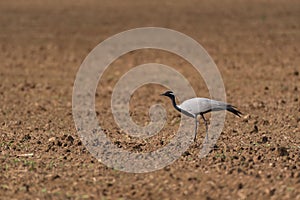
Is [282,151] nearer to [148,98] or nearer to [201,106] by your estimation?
[201,106]

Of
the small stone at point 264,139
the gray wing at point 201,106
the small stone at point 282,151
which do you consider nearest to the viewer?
the small stone at point 282,151

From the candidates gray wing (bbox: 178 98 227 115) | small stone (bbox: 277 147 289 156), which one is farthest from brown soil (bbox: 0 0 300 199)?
gray wing (bbox: 178 98 227 115)

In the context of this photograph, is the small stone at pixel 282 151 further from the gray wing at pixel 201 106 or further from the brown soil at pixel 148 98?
the gray wing at pixel 201 106

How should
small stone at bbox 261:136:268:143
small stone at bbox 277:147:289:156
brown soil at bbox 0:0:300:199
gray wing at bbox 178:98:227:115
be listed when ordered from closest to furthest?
brown soil at bbox 0:0:300:199
small stone at bbox 277:147:289:156
gray wing at bbox 178:98:227:115
small stone at bbox 261:136:268:143

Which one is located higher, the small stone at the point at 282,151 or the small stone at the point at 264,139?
the small stone at the point at 264,139

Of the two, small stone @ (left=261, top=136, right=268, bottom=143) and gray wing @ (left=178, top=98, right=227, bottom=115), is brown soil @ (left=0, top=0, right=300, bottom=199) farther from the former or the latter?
gray wing @ (left=178, top=98, right=227, bottom=115)

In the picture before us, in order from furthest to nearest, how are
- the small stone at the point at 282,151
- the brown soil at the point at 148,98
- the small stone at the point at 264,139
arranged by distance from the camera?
the small stone at the point at 264,139 < the small stone at the point at 282,151 < the brown soil at the point at 148,98

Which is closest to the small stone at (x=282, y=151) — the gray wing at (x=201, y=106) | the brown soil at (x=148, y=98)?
the brown soil at (x=148, y=98)

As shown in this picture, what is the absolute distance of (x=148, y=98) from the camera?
1630 cm

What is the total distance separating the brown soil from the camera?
7.59 m

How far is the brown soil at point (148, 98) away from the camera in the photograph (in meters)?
7.59

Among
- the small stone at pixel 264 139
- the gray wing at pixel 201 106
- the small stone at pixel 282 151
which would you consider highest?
the gray wing at pixel 201 106

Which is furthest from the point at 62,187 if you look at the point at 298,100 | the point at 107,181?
the point at 298,100

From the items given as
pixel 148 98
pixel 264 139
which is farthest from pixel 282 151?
pixel 148 98
